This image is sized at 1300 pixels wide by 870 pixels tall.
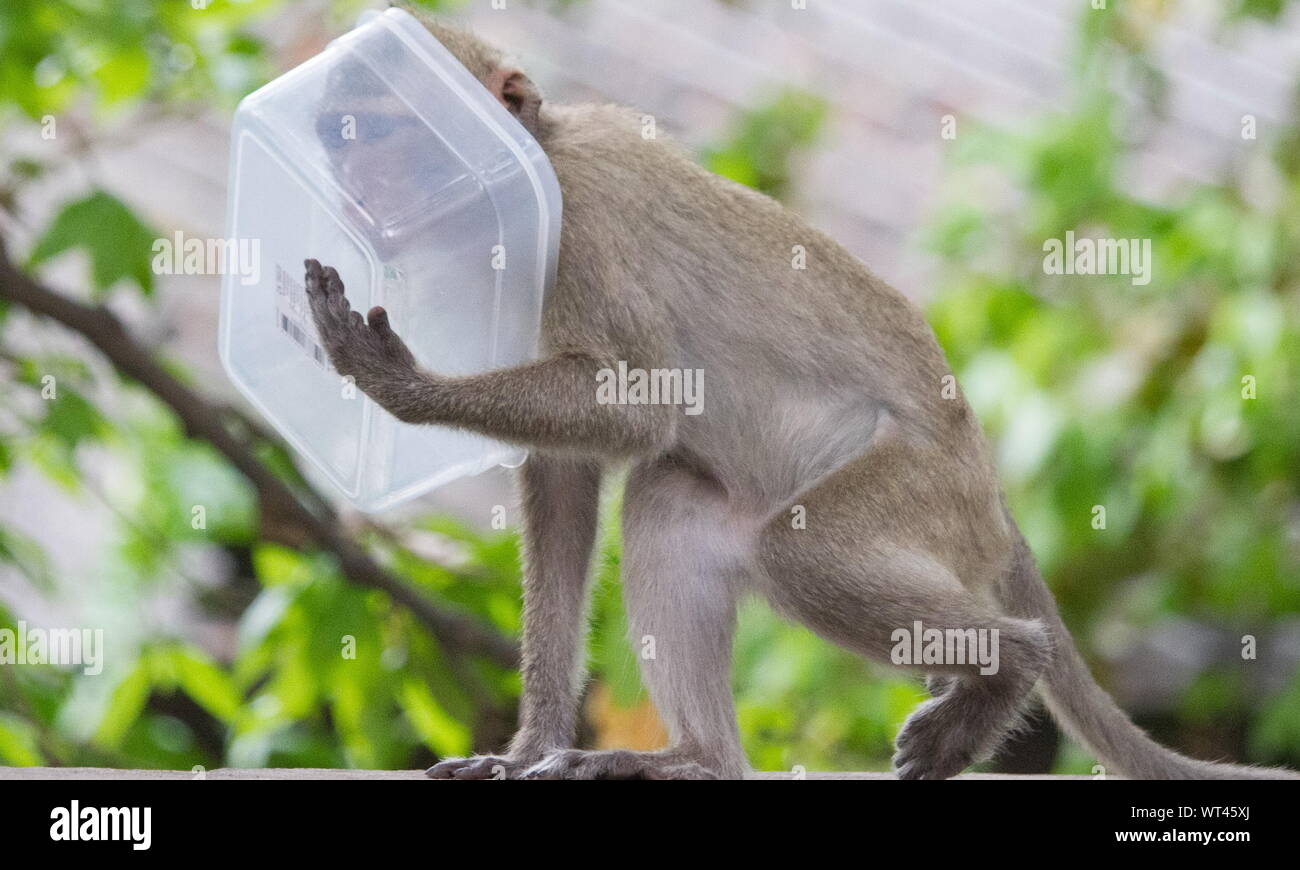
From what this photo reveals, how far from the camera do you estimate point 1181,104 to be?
702cm

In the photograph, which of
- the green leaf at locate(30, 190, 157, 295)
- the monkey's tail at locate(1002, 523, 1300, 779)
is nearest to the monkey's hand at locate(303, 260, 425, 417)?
the green leaf at locate(30, 190, 157, 295)

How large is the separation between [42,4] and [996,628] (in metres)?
3.15

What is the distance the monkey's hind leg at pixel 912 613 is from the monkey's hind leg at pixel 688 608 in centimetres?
17

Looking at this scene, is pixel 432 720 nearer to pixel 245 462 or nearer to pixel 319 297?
pixel 245 462

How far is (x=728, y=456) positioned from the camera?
142 inches

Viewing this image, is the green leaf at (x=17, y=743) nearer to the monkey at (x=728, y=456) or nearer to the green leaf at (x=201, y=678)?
the green leaf at (x=201, y=678)

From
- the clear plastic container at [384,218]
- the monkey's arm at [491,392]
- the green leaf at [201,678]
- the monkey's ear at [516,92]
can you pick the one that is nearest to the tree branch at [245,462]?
the green leaf at [201,678]

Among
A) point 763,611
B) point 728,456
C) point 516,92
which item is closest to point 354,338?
point 516,92

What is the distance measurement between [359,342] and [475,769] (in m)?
0.96

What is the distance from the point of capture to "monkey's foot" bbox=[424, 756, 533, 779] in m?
3.30
